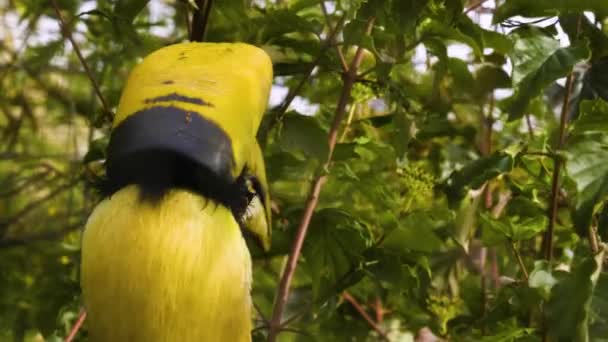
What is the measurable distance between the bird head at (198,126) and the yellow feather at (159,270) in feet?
0.06

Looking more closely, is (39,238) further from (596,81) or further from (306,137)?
(596,81)

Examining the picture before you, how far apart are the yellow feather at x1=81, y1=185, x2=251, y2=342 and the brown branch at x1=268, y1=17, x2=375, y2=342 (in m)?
0.19

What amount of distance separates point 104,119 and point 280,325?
11.1 inches

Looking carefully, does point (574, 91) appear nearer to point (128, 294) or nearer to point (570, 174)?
point (570, 174)

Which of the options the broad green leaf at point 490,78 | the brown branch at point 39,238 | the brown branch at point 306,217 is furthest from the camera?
the brown branch at point 39,238

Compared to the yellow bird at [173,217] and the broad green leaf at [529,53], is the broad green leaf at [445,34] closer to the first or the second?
the broad green leaf at [529,53]

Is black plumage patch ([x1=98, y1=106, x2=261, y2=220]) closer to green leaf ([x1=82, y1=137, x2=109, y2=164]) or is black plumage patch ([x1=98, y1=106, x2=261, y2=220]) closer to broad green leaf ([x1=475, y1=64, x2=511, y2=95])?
green leaf ([x1=82, y1=137, x2=109, y2=164])

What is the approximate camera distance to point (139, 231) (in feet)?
2.32

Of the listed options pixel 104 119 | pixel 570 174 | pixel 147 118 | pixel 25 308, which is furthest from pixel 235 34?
pixel 25 308

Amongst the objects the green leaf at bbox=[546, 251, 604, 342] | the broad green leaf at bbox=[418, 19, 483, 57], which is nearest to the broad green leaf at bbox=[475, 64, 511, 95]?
the broad green leaf at bbox=[418, 19, 483, 57]

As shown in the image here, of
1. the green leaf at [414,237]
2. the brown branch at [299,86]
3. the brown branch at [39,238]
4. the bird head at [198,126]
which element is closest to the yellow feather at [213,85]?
the bird head at [198,126]

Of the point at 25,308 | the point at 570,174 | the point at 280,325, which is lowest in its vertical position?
the point at 25,308

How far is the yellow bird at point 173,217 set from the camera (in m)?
0.70

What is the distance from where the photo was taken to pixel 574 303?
70 centimetres
